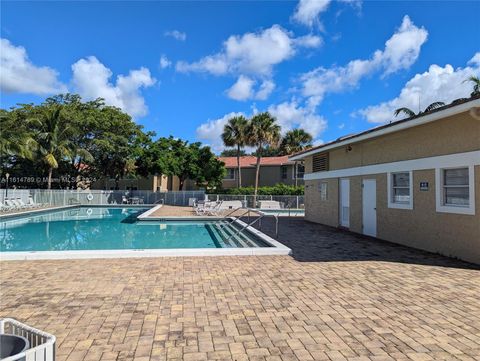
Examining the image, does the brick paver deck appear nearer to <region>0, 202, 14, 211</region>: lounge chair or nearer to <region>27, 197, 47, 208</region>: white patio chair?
<region>0, 202, 14, 211</region>: lounge chair

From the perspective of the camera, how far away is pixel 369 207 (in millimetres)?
12305

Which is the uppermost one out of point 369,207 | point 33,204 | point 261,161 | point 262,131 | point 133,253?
point 262,131

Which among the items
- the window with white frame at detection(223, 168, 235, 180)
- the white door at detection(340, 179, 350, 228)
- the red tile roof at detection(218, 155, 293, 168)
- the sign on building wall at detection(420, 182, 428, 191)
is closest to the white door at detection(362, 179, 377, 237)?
the white door at detection(340, 179, 350, 228)

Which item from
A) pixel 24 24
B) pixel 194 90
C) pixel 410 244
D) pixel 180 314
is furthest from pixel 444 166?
pixel 194 90

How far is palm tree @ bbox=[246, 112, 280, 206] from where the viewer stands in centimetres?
3469

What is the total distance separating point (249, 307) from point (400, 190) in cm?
774

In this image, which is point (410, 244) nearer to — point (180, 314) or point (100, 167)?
point (180, 314)

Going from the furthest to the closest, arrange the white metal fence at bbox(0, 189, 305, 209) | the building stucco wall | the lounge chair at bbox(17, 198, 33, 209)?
the white metal fence at bbox(0, 189, 305, 209) < the lounge chair at bbox(17, 198, 33, 209) < the building stucco wall

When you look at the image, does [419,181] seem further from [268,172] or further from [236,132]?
[268,172]

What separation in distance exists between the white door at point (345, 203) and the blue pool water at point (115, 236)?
175 inches

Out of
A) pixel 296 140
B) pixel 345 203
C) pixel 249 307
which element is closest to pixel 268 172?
pixel 296 140

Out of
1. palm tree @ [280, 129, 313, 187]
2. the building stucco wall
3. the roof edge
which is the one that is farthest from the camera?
palm tree @ [280, 129, 313, 187]

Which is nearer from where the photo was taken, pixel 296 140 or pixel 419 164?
pixel 419 164

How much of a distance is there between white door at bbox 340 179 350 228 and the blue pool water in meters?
4.44
